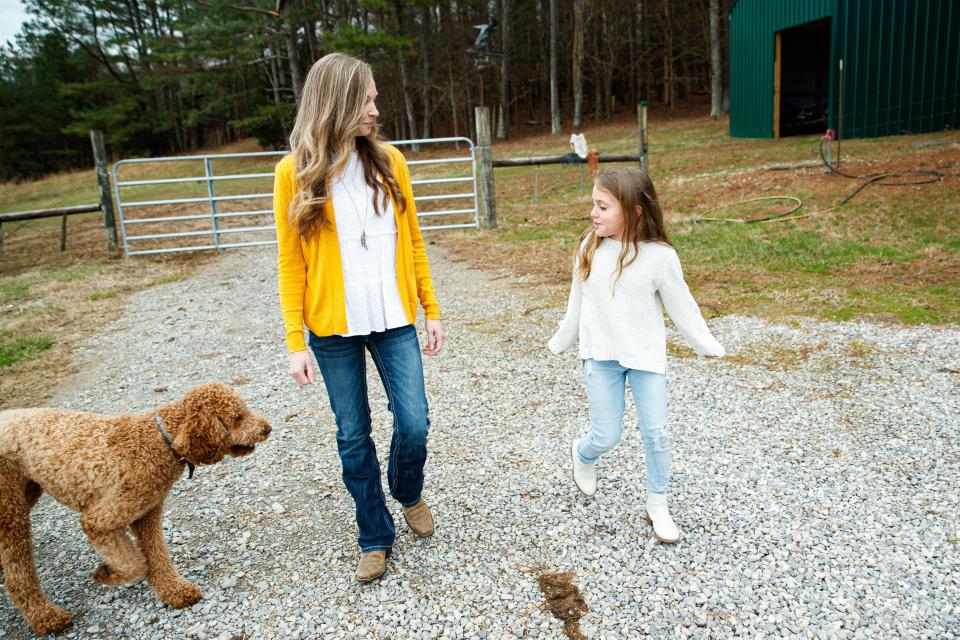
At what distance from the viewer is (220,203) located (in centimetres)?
1658

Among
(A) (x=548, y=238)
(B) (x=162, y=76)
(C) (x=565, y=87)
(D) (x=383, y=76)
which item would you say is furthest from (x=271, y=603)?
(C) (x=565, y=87)

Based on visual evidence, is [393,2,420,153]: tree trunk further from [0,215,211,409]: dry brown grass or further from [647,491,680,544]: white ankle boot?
[647,491,680,544]: white ankle boot

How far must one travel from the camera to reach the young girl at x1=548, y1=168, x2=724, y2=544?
262cm

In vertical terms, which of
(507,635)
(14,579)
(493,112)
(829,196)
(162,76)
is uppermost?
(162,76)

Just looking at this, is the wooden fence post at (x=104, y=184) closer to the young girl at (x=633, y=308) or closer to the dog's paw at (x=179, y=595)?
the dog's paw at (x=179, y=595)

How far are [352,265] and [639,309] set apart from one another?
1.14m

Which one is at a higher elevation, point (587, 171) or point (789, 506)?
point (587, 171)

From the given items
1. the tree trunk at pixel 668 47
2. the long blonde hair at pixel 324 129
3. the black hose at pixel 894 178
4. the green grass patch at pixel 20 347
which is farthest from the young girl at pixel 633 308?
the tree trunk at pixel 668 47

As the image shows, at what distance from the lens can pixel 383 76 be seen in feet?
102

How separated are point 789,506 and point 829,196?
7.58 metres

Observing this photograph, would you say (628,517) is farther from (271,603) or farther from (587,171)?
(587,171)

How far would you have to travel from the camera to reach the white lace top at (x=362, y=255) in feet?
7.67

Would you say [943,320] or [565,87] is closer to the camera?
[943,320]

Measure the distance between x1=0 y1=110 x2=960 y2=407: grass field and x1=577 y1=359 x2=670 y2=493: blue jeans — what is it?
3.34 meters
